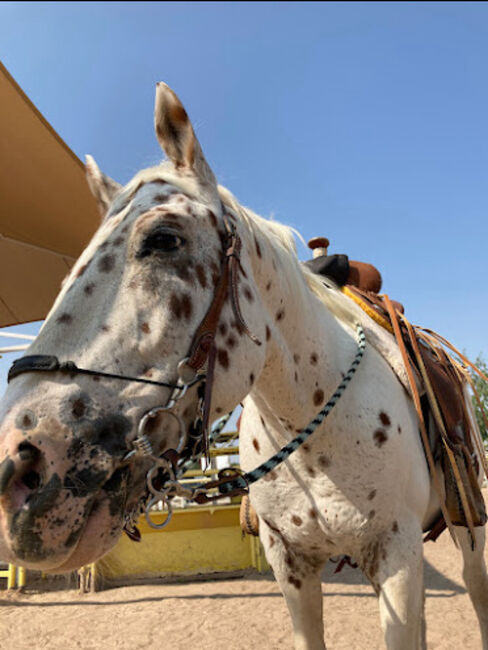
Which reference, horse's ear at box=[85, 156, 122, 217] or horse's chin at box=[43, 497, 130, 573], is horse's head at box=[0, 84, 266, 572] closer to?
horse's chin at box=[43, 497, 130, 573]

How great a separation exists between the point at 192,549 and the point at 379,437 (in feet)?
16.9

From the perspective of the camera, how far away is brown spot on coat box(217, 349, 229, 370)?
120cm

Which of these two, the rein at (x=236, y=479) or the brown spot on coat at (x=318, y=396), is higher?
the brown spot on coat at (x=318, y=396)

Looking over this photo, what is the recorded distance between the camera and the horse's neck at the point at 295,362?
157 centimetres

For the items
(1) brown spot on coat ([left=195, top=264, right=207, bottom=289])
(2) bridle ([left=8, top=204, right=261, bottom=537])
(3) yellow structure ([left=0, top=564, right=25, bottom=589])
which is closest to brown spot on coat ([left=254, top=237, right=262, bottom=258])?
(2) bridle ([left=8, top=204, right=261, bottom=537])

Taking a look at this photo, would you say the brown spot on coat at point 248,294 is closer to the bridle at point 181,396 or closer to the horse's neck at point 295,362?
the bridle at point 181,396

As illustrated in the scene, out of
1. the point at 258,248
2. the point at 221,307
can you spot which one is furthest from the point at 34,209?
the point at 221,307

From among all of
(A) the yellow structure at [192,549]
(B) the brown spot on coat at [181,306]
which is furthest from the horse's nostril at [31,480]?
(A) the yellow structure at [192,549]

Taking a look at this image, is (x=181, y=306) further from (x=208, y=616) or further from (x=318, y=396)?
(x=208, y=616)

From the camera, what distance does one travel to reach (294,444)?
1.55 meters

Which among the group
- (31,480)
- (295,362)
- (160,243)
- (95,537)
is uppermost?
(160,243)

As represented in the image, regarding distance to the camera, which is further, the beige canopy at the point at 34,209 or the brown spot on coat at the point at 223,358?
the beige canopy at the point at 34,209

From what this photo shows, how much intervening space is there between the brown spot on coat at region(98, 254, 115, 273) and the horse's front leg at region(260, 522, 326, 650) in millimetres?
1283

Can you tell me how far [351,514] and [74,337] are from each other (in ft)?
3.78
